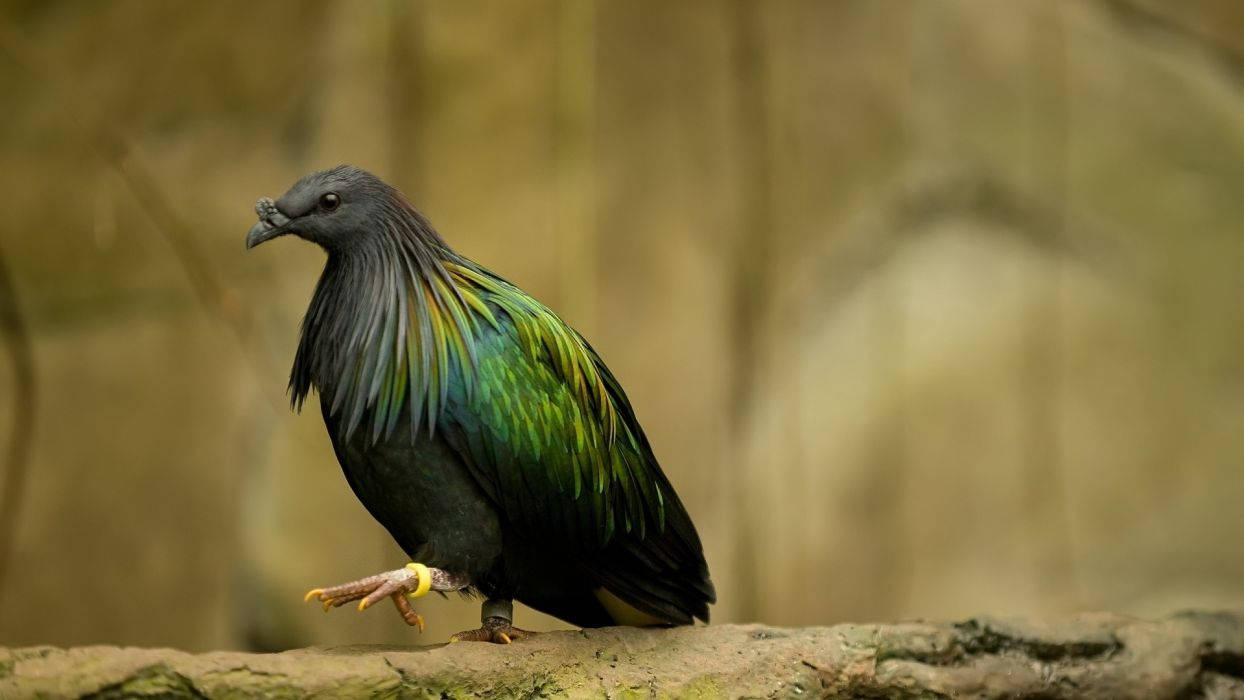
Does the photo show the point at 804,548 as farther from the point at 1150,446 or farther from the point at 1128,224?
the point at 1128,224

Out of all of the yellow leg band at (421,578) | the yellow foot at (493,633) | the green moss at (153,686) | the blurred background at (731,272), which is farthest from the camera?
the blurred background at (731,272)

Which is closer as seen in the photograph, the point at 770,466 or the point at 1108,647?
the point at 1108,647

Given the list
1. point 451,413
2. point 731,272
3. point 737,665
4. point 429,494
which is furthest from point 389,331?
point 731,272

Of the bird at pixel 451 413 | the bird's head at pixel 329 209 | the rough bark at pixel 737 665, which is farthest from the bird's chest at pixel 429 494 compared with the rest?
the bird's head at pixel 329 209

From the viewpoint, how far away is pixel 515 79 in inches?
175

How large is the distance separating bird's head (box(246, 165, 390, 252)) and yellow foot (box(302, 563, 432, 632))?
0.54 metres

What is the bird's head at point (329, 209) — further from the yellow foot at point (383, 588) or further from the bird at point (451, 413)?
the yellow foot at point (383, 588)

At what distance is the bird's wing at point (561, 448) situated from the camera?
89.0 inches

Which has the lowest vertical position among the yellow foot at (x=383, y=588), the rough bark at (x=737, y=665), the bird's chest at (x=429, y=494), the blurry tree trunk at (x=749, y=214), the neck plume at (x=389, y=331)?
the rough bark at (x=737, y=665)

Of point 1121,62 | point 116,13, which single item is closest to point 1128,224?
point 1121,62

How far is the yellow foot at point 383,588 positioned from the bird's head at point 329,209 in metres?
0.54

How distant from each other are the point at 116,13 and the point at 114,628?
1948 millimetres

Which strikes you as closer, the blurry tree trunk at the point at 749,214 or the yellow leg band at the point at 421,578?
the yellow leg band at the point at 421,578

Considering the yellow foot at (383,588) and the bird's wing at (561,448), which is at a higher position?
the bird's wing at (561,448)
